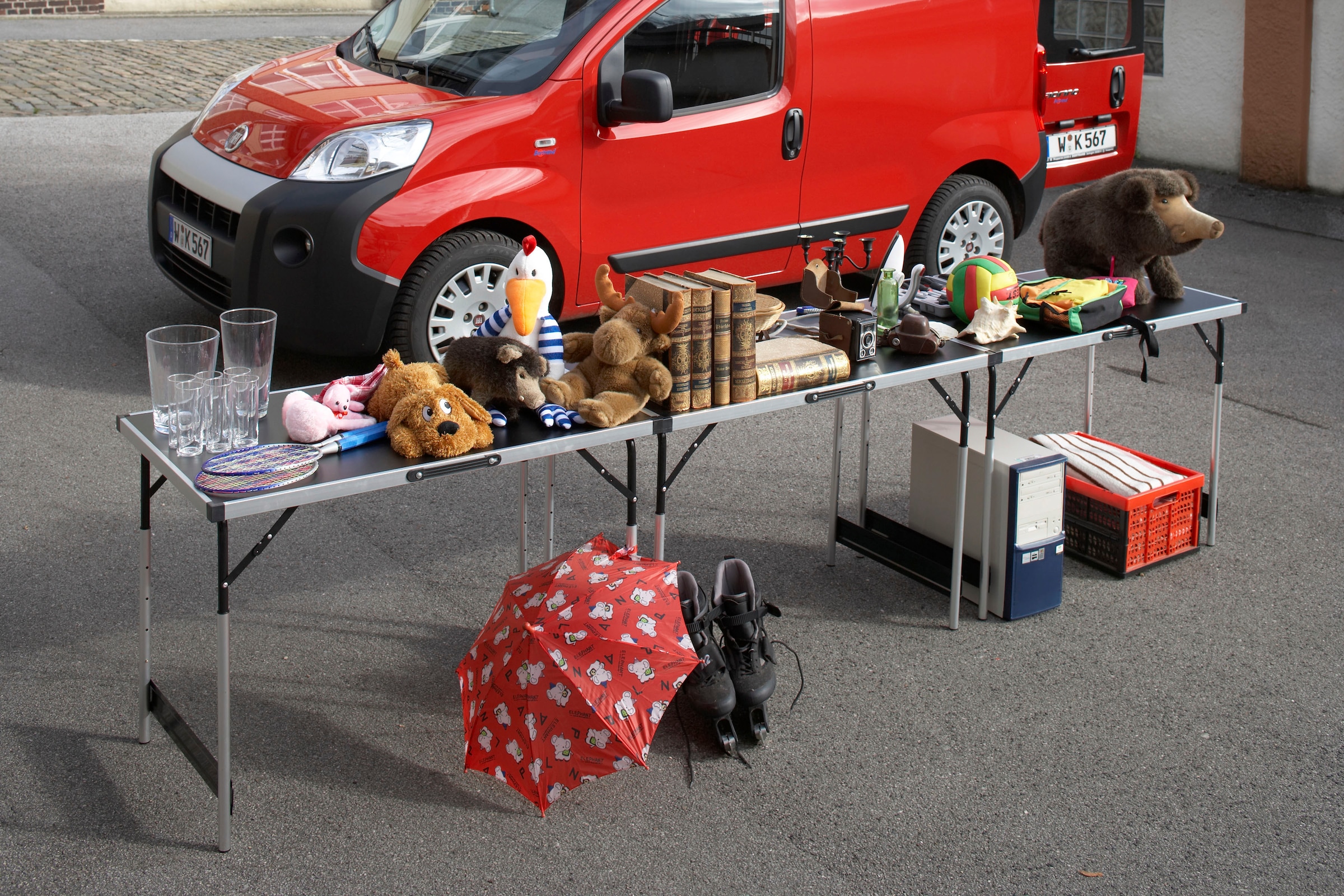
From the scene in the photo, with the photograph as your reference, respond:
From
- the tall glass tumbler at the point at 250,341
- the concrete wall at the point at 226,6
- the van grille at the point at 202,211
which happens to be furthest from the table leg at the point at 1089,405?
the concrete wall at the point at 226,6

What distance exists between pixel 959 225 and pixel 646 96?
7.74ft

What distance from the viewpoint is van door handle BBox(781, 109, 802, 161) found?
637cm

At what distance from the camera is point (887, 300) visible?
4102 millimetres

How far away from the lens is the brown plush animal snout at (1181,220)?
450 centimetres

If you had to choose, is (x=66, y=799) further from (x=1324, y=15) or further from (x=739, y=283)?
(x=1324, y=15)

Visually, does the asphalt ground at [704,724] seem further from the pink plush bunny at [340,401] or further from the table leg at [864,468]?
the pink plush bunny at [340,401]

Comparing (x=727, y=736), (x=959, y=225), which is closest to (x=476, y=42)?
(x=959, y=225)

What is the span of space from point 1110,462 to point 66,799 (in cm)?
352

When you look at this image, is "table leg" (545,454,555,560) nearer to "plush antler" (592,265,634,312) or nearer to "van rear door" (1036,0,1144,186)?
"plush antler" (592,265,634,312)

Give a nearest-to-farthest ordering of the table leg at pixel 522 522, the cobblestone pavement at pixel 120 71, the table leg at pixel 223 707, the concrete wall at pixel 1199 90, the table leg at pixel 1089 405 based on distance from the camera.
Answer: the table leg at pixel 223 707, the table leg at pixel 522 522, the table leg at pixel 1089 405, the concrete wall at pixel 1199 90, the cobblestone pavement at pixel 120 71

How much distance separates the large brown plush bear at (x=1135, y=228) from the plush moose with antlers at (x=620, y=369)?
200 cm

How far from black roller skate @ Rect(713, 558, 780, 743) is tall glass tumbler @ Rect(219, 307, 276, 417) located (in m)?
1.36

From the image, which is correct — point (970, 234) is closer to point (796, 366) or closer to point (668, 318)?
point (796, 366)

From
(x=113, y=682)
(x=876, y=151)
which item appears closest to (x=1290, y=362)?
(x=876, y=151)
